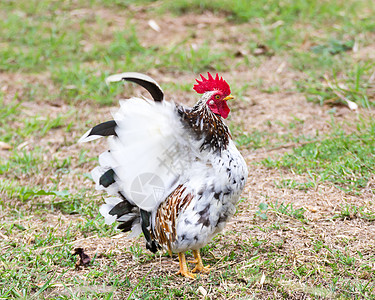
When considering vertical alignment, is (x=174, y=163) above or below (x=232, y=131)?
above

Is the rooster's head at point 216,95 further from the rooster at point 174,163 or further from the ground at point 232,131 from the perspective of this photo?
the ground at point 232,131

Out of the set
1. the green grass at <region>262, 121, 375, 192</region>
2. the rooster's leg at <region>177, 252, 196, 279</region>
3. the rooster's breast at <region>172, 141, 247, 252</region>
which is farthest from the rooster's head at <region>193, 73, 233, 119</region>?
the green grass at <region>262, 121, 375, 192</region>

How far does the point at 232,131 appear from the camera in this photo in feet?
16.5

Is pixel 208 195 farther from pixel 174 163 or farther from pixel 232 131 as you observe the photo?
pixel 232 131

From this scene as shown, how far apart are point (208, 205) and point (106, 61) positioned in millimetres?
3773

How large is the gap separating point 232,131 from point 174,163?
2141 millimetres

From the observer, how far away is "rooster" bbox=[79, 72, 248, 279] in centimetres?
283

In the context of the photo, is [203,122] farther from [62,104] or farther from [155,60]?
[155,60]

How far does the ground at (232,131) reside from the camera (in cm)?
317

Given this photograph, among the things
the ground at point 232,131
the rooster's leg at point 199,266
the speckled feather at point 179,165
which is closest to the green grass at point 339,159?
the ground at point 232,131

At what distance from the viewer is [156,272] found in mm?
3273

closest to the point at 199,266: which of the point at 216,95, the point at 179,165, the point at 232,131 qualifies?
the point at 179,165

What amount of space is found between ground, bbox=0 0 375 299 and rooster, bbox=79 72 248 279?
1.34 ft

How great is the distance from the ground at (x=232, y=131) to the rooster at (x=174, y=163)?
408 millimetres
